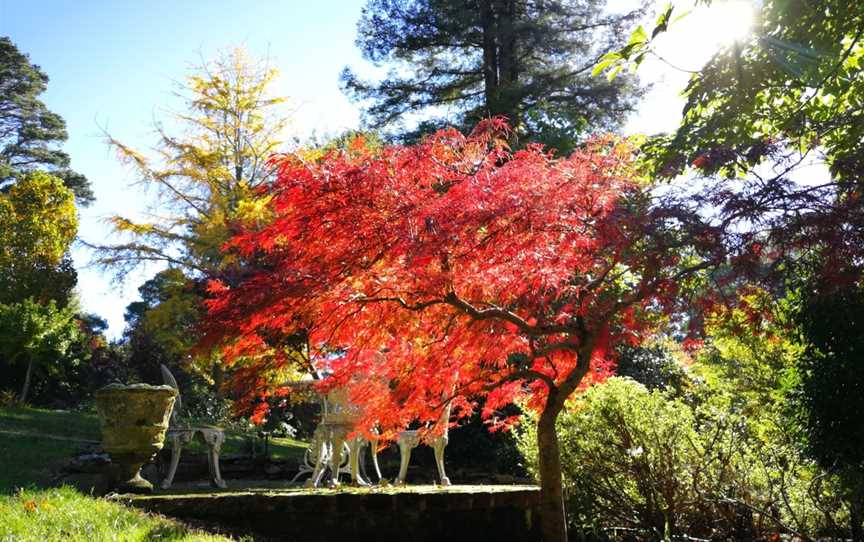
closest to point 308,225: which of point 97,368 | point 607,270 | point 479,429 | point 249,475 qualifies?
point 607,270

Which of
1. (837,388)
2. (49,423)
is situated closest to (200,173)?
(49,423)

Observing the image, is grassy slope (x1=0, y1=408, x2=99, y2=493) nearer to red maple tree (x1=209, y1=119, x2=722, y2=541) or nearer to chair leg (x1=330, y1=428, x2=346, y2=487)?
chair leg (x1=330, y1=428, x2=346, y2=487)

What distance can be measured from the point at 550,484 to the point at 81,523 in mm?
3109

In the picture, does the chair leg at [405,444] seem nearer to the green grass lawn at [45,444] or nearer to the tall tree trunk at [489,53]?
the green grass lawn at [45,444]

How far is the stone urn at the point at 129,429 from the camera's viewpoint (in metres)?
5.77

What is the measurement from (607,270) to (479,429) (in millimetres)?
6870

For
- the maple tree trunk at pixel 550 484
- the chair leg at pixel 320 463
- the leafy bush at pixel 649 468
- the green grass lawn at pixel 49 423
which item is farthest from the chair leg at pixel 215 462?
the green grass lawn at pixel 49 423

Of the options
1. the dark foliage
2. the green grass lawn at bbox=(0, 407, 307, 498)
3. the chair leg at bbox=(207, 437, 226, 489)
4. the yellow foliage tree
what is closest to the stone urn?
the green grass lawn at bbox=(0, 407, 307, 498)

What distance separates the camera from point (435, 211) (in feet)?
14.3

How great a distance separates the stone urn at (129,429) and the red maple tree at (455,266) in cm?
107

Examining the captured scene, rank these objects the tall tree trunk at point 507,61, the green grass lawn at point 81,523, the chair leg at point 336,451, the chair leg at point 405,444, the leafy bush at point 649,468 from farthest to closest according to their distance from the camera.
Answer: the tall tree trunk at point 507,61 < the chair leg at point 405,444 < the chair leg at point 336,451 < the leafy bush at point 649,468 < the green grass lawn at point 81,523

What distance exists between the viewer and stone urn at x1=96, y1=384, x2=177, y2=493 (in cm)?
577

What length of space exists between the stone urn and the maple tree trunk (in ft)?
10.8

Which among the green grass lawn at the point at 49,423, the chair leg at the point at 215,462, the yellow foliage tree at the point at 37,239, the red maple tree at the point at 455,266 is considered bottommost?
the chair leg at the point at 215,462
